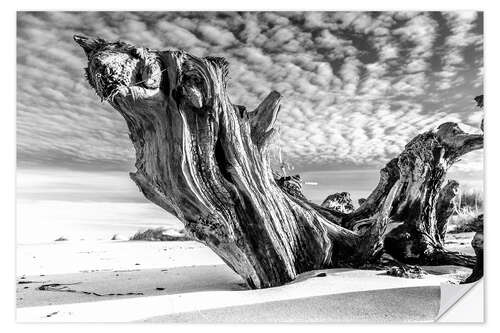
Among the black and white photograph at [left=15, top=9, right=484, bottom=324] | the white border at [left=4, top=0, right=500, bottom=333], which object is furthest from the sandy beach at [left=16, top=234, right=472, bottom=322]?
the white border at [left=4, top=0, right=500, bottom=333]

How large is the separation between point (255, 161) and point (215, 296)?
3.70 ft

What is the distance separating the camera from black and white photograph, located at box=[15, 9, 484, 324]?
3045mm

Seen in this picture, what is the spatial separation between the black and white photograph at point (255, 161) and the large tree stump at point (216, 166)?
0.01 m

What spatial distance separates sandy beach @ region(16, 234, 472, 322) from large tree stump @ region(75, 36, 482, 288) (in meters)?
0.25

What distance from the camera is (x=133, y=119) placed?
3066 mm

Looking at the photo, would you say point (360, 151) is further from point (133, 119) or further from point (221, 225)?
point (133, 119)

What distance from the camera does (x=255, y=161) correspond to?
3385mm

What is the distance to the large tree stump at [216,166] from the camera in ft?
9.50

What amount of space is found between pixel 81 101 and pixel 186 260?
2317 millimetres
